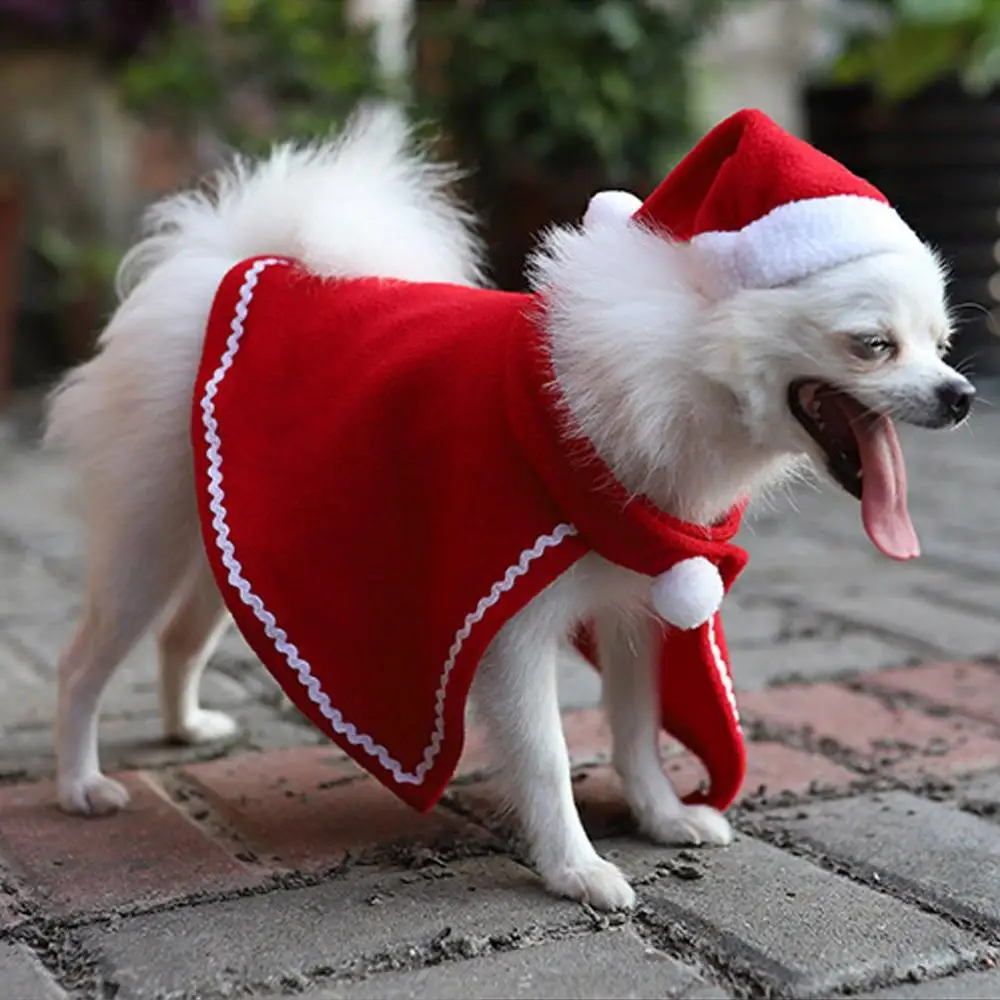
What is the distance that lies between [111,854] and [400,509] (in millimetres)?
563

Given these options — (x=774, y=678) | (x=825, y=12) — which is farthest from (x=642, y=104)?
(x=774, y=678)

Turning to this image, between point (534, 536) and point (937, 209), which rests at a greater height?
point (937, 209)

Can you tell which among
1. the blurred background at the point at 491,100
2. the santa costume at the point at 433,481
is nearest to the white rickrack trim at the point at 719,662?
the santa costume at the point at 433,481

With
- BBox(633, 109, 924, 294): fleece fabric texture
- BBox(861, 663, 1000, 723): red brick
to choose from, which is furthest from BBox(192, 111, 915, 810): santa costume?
BBox(861, 663, 1000, 723): red brick

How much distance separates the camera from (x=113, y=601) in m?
2.22

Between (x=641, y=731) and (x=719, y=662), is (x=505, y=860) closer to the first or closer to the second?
(x=641, y=731)

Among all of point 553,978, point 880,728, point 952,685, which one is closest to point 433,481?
point 553,978

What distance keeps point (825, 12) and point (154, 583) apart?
5.92 m

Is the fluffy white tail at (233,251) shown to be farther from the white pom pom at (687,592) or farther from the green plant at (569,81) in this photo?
the green plant at (569,81)

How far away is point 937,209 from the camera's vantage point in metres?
6.50

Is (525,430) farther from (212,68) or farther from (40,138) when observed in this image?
(40,138)


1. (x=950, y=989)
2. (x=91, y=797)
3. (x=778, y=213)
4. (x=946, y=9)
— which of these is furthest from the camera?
(x=946, y=9)

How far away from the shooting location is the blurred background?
533cm

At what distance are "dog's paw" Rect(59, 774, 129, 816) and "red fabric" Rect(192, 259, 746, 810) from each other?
0.37 m
